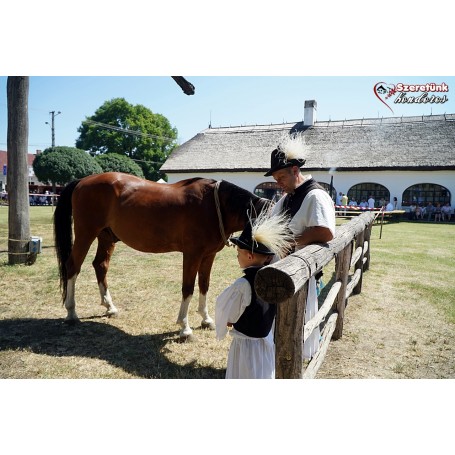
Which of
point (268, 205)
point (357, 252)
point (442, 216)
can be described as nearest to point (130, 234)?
point (268, 205)

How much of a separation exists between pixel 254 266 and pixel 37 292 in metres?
3.73

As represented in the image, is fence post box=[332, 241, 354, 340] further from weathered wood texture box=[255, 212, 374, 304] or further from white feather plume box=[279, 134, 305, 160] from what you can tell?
weathered wood texture box=[255, 212, 374, 304]

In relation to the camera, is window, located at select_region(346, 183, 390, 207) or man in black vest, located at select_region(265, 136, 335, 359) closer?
man in black vest, located at select_region(265, 136, 335, 359)

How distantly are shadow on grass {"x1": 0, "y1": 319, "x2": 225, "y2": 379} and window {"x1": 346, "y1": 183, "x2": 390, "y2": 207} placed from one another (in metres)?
19.6

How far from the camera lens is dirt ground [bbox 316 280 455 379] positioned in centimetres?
290

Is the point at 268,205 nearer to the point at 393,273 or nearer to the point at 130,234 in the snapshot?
the point at 130,234

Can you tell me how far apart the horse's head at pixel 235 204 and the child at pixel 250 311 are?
113cm

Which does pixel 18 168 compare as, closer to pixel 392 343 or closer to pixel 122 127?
pixel 392 343

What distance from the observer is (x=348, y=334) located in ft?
12.1

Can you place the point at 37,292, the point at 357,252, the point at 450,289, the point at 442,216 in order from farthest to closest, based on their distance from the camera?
the point at 442,216 → the point at 450,289 → the point at 357,252 → the point at 37,292

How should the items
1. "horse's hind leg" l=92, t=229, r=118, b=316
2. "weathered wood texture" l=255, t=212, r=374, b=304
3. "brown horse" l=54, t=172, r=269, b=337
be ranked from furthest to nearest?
1. "horse's hind leg" l=92, t=229, r=118, b=316
2. "brown horse" l=54, t=172, r=269, b=337
3. "weathered wood texture" l=255, t=212, r=374, b=304

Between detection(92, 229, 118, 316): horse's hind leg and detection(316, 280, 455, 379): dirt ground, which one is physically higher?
detection(92, 229, 118, 316): horse's hind leg

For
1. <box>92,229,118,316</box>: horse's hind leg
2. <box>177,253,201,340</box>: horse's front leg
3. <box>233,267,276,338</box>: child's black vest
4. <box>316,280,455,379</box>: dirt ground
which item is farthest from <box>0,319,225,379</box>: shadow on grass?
<box>316,280,455,379</box>: dirt ground

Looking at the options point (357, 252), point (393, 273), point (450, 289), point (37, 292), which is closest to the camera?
point (37, 292)
